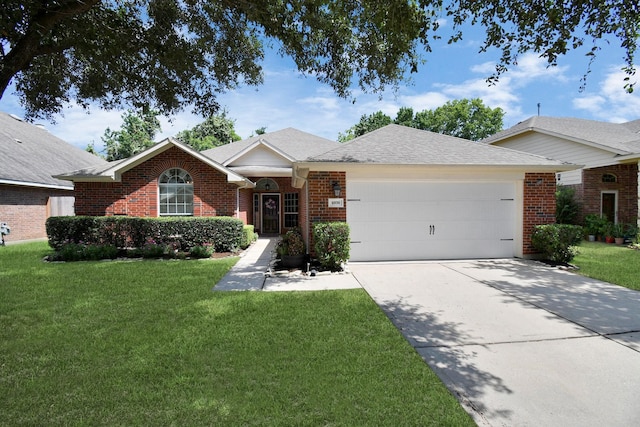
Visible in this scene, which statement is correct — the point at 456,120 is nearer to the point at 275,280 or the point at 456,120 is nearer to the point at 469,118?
the point at 469,118

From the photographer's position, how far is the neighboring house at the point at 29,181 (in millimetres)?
15016

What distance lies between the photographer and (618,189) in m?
15.4

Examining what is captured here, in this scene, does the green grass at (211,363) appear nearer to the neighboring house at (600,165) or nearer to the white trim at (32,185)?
the white trim at (32,185)

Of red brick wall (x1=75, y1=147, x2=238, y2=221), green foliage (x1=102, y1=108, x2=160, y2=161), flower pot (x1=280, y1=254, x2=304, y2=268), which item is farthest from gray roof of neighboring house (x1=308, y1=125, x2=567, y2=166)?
green foliage (x1=102, y1=108, x2=160, y2=161)

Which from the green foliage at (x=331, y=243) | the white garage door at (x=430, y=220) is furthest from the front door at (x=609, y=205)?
the green foliage at (x=331, y=243)

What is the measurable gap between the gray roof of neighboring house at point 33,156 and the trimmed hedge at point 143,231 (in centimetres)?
576

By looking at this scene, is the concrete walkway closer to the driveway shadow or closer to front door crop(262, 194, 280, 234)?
the driveway shadow

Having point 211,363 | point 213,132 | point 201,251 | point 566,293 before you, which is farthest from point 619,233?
point 213,132

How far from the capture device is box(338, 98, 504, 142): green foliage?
43438mm

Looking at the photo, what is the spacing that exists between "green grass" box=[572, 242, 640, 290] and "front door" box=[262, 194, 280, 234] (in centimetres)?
1316

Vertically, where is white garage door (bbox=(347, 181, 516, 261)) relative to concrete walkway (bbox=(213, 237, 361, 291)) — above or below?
above

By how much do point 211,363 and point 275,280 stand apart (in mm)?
3881

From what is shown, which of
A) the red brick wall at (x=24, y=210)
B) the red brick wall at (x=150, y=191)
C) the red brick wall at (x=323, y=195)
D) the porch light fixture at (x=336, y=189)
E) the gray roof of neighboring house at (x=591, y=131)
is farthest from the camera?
the red brick wall at (x=24, y=210)

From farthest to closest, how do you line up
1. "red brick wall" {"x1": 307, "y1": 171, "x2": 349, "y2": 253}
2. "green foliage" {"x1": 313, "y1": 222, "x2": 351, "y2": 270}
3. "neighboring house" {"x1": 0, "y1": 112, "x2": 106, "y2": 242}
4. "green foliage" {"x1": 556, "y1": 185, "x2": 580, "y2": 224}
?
"green foliage" {"x1": 556, "y1": 185, "x2": 580, "y2": 224} → "neighboring house" {"x1": 0, "y1": 112, "x2": 106, "y2": 242} → "red brick wall" {"x1": 307, "y1": 171, "x2": 349, "y2": 253} → "green foliage" {"x1": 313, "y1": 222, "x2": 351, "y2": 270}
